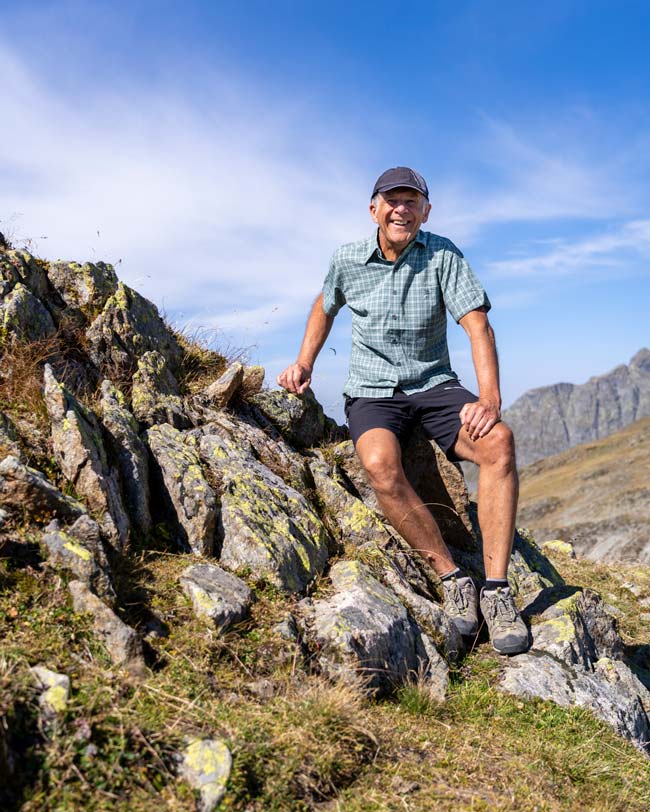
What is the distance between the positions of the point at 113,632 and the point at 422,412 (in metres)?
4.53

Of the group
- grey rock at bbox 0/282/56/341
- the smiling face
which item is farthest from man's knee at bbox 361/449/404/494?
grey rock at bbox 0/282/56/341

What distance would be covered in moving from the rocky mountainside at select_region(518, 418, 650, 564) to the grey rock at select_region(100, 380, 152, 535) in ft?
71.4

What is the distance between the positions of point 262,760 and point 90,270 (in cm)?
705

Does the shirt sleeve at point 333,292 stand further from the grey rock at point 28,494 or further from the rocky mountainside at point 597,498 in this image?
the rocky mountainside at point 597,498

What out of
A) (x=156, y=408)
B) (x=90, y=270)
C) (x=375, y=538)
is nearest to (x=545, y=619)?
(x=375, y=538)

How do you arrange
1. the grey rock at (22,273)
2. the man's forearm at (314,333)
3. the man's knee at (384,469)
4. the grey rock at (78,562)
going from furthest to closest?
the man's forearm at (314,333) < the grey rock at (22,273) < the man's knee at (384,469) < the grey rock at (78,562)

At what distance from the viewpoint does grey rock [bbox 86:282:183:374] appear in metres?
8.20

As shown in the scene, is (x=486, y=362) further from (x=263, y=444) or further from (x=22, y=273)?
(x=22, y=273)

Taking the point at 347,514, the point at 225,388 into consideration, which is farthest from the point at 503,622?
the point at 225,388

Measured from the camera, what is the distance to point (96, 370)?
26.5 feet

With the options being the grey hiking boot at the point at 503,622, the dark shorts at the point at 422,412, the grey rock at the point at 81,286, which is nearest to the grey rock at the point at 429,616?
the grey hiking boot at the point at 503,622

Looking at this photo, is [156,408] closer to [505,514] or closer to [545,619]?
[505,514]

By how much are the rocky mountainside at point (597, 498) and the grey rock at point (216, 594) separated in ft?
72.1

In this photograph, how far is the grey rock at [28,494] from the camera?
5.19 metres
